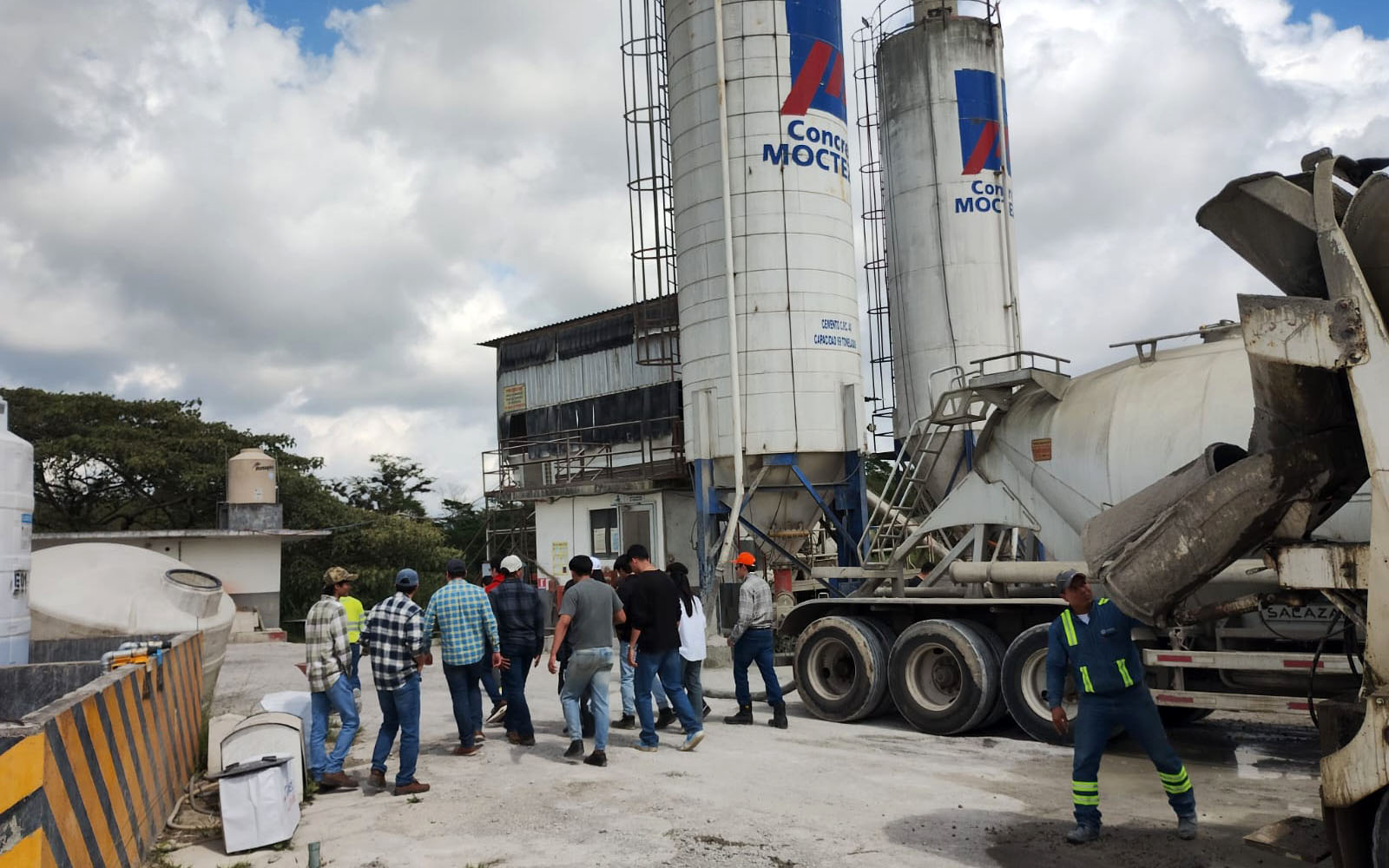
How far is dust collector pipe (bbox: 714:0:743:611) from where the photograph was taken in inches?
710

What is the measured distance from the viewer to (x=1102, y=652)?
685 cm

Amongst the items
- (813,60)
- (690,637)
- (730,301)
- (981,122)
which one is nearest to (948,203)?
(981,122)

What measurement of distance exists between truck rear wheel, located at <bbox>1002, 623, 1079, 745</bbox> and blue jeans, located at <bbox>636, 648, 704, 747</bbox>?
318 cm

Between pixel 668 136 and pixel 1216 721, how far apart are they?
1410cm

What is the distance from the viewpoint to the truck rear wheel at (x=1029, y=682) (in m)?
10.4

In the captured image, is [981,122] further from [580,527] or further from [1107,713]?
[1107,713]

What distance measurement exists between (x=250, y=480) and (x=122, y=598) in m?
17.0

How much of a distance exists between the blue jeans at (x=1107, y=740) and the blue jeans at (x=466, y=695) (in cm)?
514

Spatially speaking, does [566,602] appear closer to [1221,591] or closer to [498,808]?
[498,808]

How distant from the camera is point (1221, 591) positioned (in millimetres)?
9227

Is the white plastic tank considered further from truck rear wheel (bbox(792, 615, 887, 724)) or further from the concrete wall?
the concrete wall

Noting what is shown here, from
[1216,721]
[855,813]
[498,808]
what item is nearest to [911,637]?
[1216,721]

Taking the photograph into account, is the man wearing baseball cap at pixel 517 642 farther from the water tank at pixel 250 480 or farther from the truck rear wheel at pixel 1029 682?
the water tank at pixel 250 480

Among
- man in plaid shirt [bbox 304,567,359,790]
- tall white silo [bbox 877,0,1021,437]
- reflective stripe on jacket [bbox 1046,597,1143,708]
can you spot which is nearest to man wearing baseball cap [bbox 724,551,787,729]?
man in plaid shirt [bbox 304,567,359,790]
